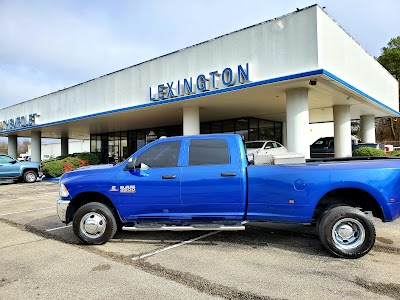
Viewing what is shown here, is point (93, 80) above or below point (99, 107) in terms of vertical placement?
above

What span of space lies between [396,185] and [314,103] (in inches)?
517

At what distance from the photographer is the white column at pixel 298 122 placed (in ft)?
39.7

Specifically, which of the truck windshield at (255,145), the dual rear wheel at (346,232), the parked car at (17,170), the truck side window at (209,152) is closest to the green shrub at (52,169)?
the parked car at (17,170)

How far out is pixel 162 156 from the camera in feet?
19.4

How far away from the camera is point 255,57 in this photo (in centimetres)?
1228

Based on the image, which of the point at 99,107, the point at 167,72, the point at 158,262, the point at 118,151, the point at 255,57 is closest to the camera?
the point at 158,262

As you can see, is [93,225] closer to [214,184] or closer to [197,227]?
[197,227]

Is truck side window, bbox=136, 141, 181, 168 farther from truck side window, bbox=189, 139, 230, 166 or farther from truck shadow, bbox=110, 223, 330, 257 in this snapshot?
truck shadow, bbox=110, 223, 330, 257

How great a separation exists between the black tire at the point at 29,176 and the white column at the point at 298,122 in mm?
15951

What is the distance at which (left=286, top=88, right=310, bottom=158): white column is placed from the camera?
39.7ft

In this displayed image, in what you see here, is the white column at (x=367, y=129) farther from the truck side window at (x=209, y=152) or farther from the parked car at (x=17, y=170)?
the parked car at (x=17, y=170)

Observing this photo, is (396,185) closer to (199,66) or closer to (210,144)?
(210,144)

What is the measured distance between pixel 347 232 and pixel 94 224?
13.8 feet

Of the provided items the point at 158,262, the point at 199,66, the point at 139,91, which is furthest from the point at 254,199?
the point at 139,91
